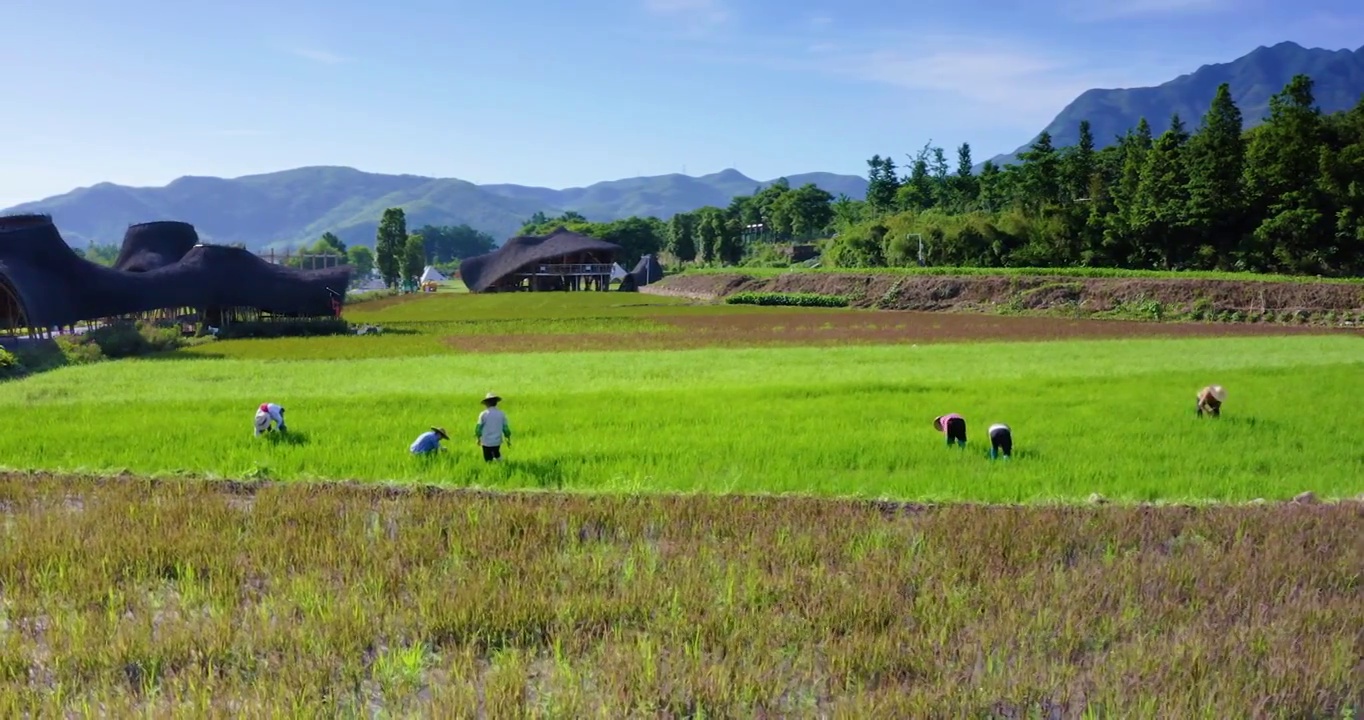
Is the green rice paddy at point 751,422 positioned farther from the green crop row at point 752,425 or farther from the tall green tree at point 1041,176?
the tall green tree at point 1041,176

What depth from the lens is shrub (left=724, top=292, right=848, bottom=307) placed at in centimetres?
4144

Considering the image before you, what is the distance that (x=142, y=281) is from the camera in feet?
92.4

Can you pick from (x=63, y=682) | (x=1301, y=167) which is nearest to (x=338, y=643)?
(x=63, y=682)

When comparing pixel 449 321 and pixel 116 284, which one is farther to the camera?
pixel 449 321

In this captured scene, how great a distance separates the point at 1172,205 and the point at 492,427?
35.5m

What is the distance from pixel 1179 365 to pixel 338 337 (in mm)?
21999

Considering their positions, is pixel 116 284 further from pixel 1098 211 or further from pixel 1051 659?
pixel 1098 211

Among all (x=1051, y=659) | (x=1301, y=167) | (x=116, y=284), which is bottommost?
(x=1051, y=659)

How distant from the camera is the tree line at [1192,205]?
101ft

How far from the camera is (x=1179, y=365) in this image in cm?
1569

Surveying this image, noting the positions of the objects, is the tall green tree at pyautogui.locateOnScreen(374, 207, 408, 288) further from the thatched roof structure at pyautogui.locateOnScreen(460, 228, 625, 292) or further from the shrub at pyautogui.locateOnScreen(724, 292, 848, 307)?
the shrub at pyautogui.locateOnScreen(724, 292, 848, 307)

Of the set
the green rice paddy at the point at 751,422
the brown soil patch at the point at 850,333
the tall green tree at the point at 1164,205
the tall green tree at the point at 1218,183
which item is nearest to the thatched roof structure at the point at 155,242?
the brown soil patch at the point at 850,333

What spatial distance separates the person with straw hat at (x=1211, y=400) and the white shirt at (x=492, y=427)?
775 centimetres

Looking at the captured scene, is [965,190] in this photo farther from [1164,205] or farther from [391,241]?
[391,241]
